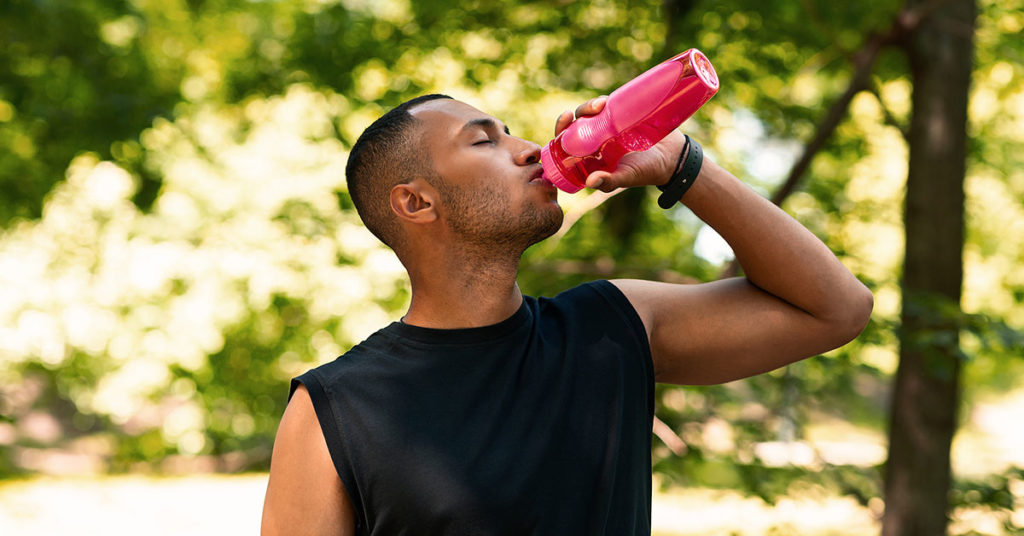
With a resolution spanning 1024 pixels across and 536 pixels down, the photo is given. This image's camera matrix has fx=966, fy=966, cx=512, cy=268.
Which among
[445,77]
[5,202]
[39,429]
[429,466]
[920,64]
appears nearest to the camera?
[429,466]

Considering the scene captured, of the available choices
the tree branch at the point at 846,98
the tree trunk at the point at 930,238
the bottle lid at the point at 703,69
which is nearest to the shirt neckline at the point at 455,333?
the bottle lid at the point at 703,69

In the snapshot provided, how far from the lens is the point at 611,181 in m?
1.74

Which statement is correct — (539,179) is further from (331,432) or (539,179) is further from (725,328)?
(331,432)

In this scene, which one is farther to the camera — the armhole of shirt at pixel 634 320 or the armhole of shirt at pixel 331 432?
the armhole of shirt at pixel 634 320

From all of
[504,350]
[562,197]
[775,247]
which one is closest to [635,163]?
[775,247]

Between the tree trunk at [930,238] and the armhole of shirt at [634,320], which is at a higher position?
the tree trunk at [930,238]

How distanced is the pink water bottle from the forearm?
0.17 meters

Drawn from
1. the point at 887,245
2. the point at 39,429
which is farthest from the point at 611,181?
the point at 39,429

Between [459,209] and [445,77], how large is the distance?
12.8 ft

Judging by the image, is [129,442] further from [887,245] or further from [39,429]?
[887,245]

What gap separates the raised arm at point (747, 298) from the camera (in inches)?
72.2

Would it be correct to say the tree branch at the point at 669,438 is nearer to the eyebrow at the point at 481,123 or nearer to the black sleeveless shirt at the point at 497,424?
the black sleeveless shirt at the point at 497,424

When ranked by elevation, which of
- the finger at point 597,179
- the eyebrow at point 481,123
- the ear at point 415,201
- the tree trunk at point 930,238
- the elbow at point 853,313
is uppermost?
the tree trunk at point 930,238

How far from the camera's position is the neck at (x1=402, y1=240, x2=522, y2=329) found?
1.76 meters
